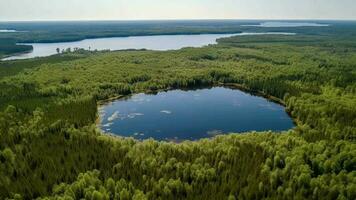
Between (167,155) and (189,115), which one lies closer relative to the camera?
(167,155)

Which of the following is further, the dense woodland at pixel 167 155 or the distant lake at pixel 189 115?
the distant lake at pixel 189 115

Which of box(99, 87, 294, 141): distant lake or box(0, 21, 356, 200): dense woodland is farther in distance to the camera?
box(99, 87, 294, 141): distant lake

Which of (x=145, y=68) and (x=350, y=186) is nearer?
(x=350, y=186)

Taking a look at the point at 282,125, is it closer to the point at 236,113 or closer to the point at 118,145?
the point at 236,113

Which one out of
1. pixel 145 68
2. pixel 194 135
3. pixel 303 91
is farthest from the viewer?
pixel 145 68

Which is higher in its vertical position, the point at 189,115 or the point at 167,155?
the point at 167,155

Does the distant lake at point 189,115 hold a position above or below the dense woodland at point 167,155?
below

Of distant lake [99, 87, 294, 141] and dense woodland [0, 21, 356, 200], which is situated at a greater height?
dense woodland [0, 21, 356, 200]

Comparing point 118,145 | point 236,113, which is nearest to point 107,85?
point 236,113
